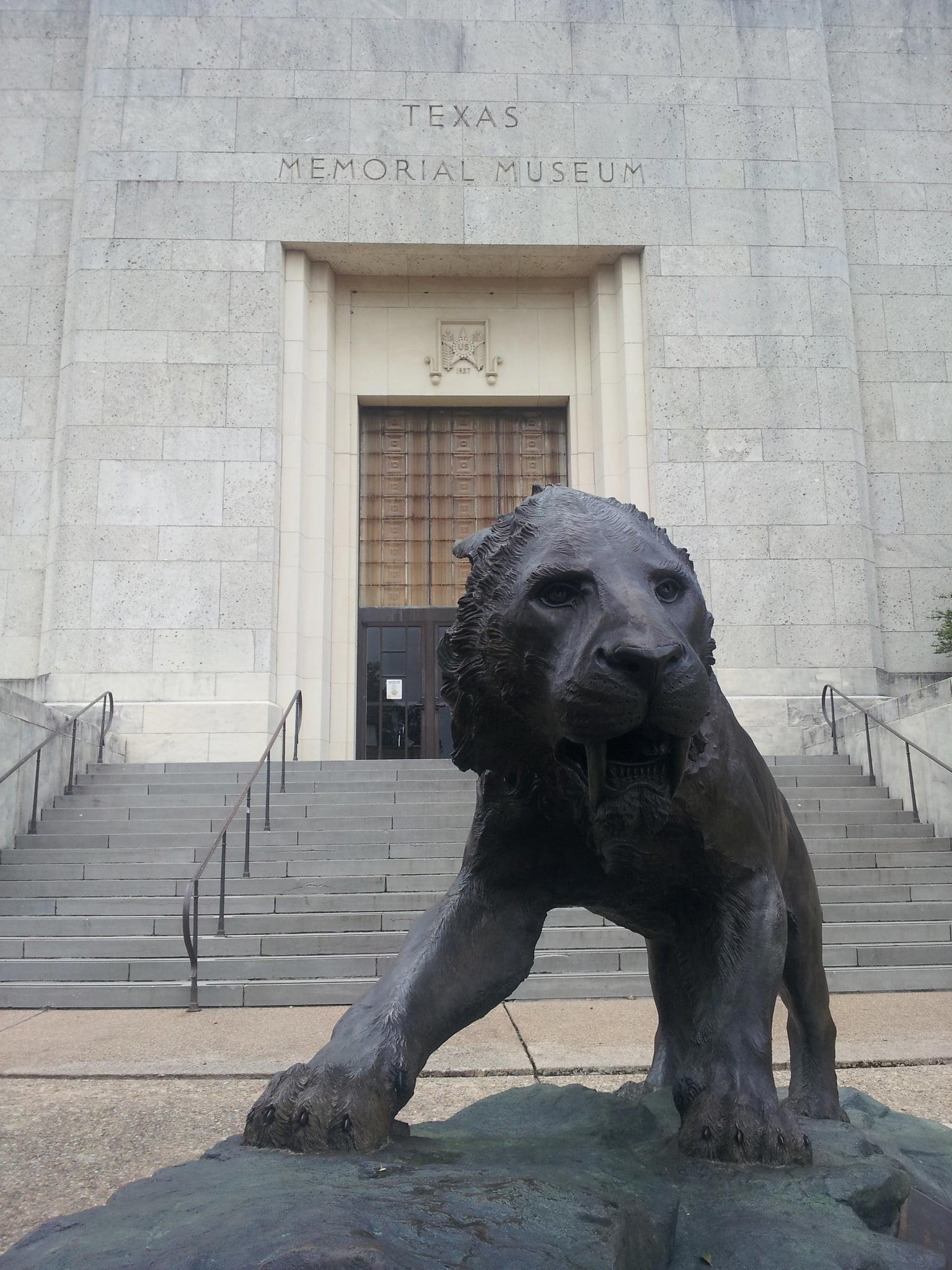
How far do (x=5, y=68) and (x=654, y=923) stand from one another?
2052 cm

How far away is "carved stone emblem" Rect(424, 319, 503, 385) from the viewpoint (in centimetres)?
1773

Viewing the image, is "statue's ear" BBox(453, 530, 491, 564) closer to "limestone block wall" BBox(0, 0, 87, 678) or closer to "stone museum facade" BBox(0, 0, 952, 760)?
"stone museum facade" BBox(0, 0, 952, 760)

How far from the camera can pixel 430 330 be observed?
58.7 feet

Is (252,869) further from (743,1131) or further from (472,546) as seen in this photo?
(743,1131)

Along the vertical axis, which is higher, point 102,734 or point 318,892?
point 102,734

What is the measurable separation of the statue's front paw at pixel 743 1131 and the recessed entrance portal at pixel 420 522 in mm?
14614

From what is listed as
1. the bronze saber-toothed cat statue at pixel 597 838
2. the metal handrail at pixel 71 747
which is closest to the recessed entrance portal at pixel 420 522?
the metal handrail at pixel 71 747

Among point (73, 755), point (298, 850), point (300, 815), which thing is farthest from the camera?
point (73, 755)

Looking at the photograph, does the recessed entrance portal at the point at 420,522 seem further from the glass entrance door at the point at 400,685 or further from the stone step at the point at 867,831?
the stone step at the point at 867,831

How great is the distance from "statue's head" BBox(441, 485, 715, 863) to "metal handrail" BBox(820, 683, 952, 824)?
8.94 m

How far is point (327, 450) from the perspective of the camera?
17281 mm

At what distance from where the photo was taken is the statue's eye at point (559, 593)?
205 centimetres

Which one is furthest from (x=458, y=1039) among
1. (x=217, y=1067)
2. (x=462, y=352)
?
(x=462, y=352)

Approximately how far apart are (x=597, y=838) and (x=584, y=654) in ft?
1.41
